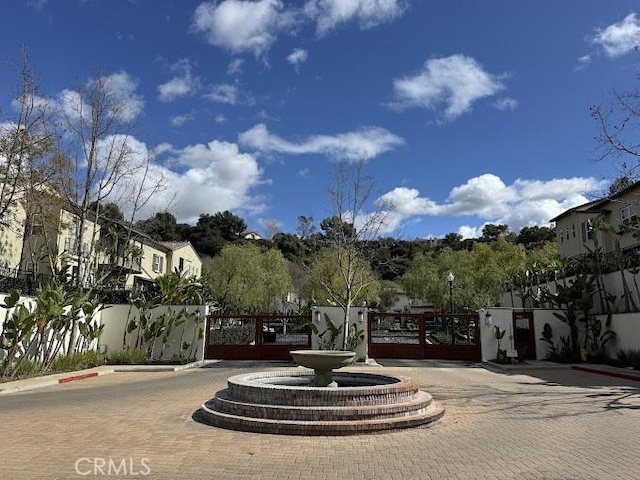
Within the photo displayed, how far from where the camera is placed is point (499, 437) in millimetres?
7754

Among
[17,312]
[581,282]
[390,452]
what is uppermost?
[581,282]

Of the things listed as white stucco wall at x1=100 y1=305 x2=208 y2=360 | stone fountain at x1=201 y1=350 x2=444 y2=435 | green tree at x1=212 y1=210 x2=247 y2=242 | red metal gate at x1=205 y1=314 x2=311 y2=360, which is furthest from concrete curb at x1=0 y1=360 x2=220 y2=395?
green tree at x1=212 y1=210 x2=247 y2=242

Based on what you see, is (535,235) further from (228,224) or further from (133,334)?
(133,334)

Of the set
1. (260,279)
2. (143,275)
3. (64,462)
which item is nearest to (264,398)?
(64,462)

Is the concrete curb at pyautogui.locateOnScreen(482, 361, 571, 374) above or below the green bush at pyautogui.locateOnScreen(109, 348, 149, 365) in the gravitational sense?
below

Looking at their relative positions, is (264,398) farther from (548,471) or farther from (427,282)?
(427,282)

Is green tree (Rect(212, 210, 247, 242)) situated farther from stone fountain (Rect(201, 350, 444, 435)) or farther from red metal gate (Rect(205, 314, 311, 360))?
stone fountain (Rect(201, 350, 444, 435))

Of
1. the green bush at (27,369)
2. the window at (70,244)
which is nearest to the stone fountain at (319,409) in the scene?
the green bush at (27,369)

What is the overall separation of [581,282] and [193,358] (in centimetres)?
1731

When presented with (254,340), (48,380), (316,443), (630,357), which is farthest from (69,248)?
(630,357)

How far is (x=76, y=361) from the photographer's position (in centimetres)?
1758

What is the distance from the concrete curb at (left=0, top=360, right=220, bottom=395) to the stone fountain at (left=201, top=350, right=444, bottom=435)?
23.1 feet

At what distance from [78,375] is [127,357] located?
13.7ft

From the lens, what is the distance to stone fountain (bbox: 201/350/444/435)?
8078mm
